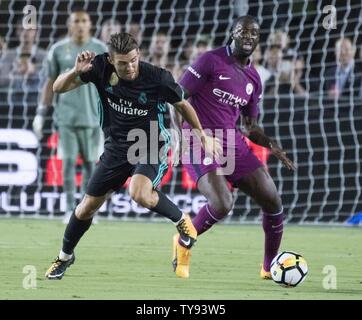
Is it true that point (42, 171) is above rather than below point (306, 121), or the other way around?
below

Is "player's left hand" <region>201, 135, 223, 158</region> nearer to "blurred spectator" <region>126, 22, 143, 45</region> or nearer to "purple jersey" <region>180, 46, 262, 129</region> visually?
"purple jersey" <region>180, 46, 262, 129</region>

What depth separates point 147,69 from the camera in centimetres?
815

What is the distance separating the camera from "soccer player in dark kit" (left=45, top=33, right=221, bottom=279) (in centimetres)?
803

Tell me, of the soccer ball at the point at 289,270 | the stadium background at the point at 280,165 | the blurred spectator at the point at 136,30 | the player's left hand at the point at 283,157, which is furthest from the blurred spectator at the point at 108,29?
the soccer ball at the point at 289,270

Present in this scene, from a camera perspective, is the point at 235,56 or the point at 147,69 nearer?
the point at 147,69

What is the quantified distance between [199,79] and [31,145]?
5.20 meters

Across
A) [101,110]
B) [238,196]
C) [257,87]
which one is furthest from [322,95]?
[101,110]

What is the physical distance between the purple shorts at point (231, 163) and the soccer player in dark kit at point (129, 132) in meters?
0.56

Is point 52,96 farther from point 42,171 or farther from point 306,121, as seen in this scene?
point 306,121

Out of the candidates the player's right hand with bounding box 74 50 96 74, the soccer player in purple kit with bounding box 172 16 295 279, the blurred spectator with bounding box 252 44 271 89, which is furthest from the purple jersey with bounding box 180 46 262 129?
the blurred spectator with bounding box 252 44 271 89

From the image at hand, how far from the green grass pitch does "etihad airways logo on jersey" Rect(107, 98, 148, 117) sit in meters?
1.21

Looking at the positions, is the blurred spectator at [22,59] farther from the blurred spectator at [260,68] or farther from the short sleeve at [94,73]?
the short sleeve at [94,73]
